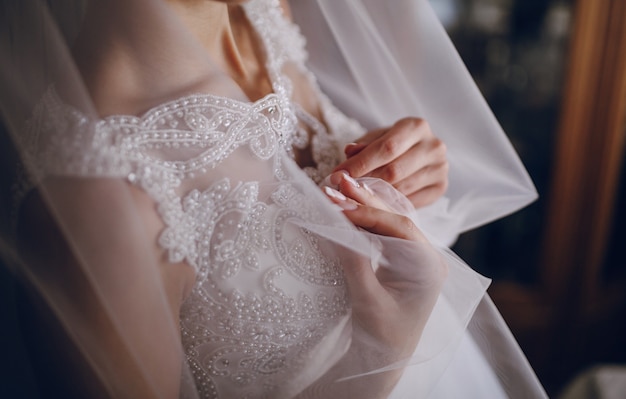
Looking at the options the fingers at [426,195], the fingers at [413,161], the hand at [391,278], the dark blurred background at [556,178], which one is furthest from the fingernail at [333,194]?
the dark blurred background at [556,178]

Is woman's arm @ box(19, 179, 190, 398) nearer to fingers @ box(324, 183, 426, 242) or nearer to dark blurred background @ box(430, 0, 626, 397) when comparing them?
fingers @ box(324, 183, 426, 242)

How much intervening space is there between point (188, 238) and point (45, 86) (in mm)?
224

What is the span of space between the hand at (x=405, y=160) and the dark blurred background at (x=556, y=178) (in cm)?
132

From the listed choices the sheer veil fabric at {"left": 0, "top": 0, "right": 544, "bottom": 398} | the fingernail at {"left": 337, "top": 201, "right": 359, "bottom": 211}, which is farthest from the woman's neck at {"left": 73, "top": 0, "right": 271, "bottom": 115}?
the fingernail at {"left": 337, "top": 201, "right": 359, "bottom": 211}

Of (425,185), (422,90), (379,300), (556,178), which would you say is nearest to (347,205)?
(379,300)

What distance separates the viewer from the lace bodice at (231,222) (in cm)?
53

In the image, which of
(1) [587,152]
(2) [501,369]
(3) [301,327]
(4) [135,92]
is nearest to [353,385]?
(3) [301,327]

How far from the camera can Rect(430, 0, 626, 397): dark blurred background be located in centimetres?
188

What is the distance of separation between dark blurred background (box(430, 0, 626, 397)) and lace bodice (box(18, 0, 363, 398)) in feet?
5.29

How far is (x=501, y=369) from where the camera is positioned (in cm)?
68

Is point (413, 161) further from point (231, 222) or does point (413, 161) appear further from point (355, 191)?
point (231, 222)

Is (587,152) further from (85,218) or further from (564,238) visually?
(85,218)

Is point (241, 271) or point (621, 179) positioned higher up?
point (241, 271)

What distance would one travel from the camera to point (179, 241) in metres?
0.56
